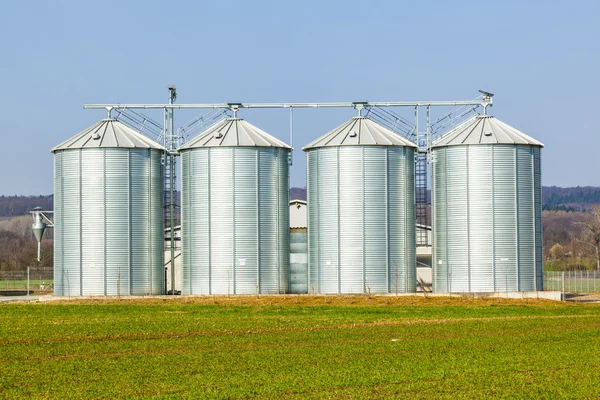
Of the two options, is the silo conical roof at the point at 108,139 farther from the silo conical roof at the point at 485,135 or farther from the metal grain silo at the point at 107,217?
the silo conical roof at the point at 485,135

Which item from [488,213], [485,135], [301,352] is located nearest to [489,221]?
[488,213]

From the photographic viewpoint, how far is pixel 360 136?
3009 inches

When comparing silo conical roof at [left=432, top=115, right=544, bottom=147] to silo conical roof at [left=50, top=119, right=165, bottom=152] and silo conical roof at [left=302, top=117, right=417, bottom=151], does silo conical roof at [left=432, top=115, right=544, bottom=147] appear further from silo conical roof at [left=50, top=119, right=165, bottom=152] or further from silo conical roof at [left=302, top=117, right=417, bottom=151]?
silo conical roof at [left=50, top=119, right=165, bottom=152]

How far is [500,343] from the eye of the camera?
4166 centimetres

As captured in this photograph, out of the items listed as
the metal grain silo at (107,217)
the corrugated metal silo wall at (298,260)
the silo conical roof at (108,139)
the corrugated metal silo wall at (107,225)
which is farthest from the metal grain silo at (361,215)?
the silo conical roof at (108,139)

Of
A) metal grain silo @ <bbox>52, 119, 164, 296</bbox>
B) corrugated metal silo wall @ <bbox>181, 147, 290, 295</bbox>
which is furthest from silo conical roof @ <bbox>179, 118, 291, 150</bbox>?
metal grain silo @ <bbox>52, 119, 164, 296</bbox>

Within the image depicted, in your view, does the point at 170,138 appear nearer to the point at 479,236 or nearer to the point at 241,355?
the point at 479,236

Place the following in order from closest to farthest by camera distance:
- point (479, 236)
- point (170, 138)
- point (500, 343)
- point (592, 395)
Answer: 1. point (592, 395)
2. point (500, 343)
3. point (479, 236)
4. point (170, 138)

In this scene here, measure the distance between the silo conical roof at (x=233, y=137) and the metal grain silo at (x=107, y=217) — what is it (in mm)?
4064

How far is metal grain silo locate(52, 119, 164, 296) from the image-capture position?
75.7 metres

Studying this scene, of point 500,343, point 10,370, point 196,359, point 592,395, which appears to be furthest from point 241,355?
point 592,395

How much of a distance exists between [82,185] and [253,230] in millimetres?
12816

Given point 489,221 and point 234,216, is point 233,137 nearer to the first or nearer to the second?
point 234,216

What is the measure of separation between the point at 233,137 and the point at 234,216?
19.2ft
